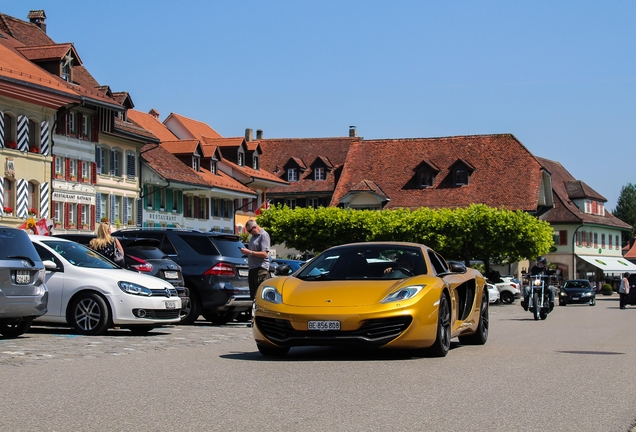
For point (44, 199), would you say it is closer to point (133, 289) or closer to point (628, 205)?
point (133, 289)

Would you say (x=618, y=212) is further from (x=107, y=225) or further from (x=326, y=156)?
(x=107, y=225)

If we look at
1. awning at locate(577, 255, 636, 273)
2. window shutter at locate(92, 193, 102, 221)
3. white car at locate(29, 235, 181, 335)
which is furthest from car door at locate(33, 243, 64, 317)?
awning at locate(577, 255, 636, 273)

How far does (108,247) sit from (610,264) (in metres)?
91.8

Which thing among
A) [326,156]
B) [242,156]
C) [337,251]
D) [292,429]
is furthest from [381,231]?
[292,429]

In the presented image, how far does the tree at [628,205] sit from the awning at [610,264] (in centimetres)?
5351

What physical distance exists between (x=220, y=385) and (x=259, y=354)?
12.3 feet

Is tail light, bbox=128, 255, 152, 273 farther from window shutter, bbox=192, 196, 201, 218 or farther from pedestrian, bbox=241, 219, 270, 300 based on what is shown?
window shutter, bbox=192, 196, 201, 218

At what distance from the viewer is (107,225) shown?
19453mm

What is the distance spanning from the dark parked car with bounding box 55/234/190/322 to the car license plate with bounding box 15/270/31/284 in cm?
396

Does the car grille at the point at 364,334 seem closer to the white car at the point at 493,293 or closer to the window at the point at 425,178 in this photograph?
the white car at the point at 493,293

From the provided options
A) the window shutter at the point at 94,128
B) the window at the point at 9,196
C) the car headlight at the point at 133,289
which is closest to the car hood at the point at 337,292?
the car headlight at the point at 133,289

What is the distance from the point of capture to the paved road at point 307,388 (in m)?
7.54

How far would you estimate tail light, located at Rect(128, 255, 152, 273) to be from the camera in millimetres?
19375

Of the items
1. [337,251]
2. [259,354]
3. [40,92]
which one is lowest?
[259,354]
